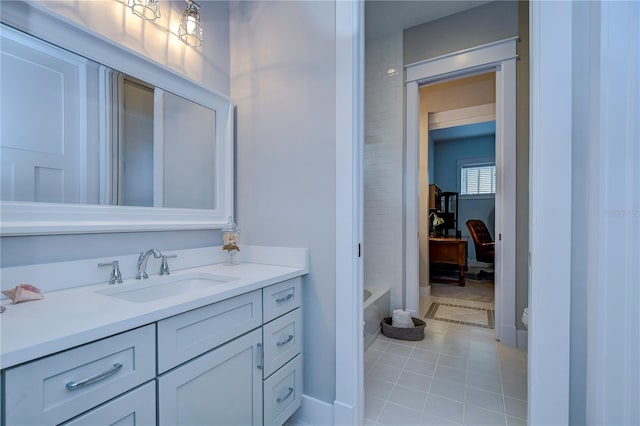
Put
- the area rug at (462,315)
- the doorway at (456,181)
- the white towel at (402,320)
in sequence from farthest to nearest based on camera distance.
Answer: the doorway at (456,181)
the area rug at (462,315)
the white towel at (402,320)

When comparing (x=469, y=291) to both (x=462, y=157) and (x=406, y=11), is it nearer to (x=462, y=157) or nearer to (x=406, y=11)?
(x=462, y=157)

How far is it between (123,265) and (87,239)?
0.17 meters

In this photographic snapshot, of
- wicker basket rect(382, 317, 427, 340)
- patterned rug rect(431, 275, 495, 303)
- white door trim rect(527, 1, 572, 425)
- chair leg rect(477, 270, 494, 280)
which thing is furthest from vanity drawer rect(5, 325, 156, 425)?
chair leg rect(477, 270, 494, 280)

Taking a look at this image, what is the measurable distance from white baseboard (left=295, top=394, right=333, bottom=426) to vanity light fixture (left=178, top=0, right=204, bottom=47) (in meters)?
2.05

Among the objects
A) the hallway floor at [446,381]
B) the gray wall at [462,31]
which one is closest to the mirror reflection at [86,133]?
the hallway floor at [446,381]

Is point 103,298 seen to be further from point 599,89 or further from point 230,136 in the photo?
point 599,89

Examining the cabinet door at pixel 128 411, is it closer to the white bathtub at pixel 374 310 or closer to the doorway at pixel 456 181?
the white bathtub at pixel 374 310

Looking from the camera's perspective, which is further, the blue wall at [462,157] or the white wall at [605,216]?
the blue wall at [462,157]

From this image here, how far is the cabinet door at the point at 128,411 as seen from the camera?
2.26 feet

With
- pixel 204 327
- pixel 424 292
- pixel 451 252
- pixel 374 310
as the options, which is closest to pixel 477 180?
pixel 451 252

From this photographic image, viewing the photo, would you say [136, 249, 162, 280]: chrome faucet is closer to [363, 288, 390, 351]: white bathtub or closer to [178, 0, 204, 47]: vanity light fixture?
[178, 0, 204, 47]: vanity light fixture

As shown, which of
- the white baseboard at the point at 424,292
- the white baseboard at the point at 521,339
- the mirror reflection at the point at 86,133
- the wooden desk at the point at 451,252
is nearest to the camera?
the mirror reflection at the point at 86,133

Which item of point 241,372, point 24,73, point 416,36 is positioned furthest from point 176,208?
point 416,36

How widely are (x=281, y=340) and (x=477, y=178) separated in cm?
606
